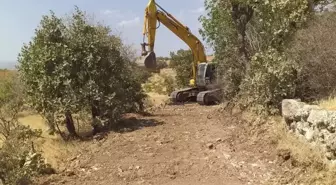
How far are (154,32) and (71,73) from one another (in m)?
7.16

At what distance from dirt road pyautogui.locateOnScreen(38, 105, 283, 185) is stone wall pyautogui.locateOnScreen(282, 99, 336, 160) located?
76 cm

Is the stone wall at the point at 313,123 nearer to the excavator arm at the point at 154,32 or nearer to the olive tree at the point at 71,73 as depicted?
the olive tree at the point at 71,73

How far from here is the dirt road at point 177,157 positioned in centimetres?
883

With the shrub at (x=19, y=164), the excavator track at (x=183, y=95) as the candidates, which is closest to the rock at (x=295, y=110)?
the shrub at (x=19, y=164)

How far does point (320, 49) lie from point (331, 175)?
3950mm

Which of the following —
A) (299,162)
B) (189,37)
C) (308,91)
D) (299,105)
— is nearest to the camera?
(299,162)

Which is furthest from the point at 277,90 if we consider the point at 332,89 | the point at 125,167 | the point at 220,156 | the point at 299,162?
the point at 125,167

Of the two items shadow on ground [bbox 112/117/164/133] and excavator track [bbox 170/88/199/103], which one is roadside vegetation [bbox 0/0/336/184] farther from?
excavator track [bbox 170/88/199/103]

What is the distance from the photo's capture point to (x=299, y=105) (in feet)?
30.7

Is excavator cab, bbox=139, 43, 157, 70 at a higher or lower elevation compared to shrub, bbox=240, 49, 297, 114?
higher

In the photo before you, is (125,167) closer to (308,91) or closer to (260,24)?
(308,91)

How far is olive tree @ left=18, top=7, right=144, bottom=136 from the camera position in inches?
528

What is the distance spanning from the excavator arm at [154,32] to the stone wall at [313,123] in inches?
396

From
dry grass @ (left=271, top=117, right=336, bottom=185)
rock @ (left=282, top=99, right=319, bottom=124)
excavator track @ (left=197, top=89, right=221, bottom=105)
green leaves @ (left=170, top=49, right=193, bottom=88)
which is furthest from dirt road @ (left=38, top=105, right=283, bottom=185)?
green leaves @ (left=170, top=49, right=193, bottom=88)
